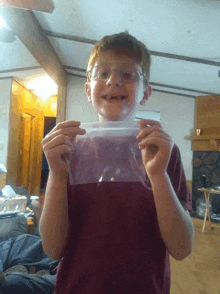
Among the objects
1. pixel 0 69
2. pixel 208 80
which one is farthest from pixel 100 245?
pixel 0 69

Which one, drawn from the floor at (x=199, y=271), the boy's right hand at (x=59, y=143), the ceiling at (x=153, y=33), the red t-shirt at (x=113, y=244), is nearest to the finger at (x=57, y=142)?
the boy's right hand at (x=59, y=143)

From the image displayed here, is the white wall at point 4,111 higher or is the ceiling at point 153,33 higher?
the ceiling at point 153,33

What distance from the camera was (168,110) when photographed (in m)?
4.23

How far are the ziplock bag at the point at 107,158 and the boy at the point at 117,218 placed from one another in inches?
0.9

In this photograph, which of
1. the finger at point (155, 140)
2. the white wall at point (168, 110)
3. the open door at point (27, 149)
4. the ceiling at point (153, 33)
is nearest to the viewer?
the finger at point (155, 140)

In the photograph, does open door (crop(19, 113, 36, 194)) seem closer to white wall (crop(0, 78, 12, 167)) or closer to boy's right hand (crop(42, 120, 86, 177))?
white wall (crop(0, 78, 12, 167))

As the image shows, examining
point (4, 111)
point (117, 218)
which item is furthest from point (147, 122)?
point (4, 111)

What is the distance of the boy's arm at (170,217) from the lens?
549 millimetres

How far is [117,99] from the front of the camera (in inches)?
25.3

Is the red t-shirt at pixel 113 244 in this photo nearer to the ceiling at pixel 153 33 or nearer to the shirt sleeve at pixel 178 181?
the shirt sleeve at pixel 178 181

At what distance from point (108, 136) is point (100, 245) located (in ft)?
0.90

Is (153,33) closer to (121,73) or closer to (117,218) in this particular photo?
(121,73)

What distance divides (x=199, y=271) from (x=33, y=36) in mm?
2788

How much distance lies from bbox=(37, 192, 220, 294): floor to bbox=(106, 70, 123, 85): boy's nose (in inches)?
71.3
